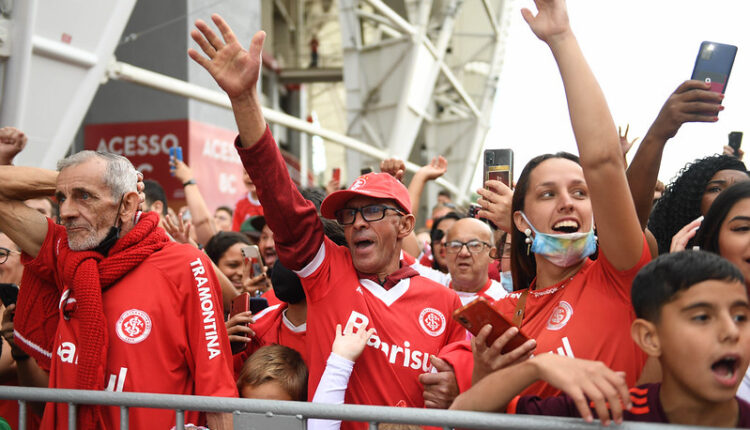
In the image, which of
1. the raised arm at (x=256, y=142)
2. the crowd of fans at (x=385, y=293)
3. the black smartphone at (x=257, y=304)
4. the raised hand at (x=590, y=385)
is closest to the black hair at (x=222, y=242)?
the black smartphone at (x=257, y=304)

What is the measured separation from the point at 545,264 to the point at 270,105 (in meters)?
23.6

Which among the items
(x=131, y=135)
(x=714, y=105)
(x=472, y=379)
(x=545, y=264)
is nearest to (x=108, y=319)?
(x=472, y=379)

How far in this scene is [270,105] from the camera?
25.2 m

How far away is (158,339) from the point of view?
2.67m

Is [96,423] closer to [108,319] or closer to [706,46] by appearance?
[108,319]

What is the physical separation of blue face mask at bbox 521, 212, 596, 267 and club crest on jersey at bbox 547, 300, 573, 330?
6.2 inches

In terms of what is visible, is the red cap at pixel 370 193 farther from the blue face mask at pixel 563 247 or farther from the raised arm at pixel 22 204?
the raised arm at pixel 22 204

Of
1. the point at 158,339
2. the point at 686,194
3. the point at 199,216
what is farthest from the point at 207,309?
the point at 199,216

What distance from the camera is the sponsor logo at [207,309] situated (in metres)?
2.68

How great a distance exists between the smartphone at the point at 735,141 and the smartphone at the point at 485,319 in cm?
364

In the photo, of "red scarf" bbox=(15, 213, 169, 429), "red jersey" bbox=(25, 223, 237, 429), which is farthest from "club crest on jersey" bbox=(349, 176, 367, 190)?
"red scarf" bbox=(15, 213, 169, 429)

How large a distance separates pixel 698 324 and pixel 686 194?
77.8 inches

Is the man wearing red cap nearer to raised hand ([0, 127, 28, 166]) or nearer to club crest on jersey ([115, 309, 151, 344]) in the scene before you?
club crest on jersey ([115, 309, 151, 344])

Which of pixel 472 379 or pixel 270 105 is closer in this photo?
pixel 472 379
